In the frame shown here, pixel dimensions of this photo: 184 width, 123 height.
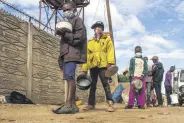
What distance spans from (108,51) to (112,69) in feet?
1.36

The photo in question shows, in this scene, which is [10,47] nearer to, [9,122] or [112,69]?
[112,69]

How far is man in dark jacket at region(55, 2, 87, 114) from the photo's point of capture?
5723mm

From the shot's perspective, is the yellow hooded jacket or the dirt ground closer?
the dirt ground

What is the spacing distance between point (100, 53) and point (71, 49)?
1088 millimetres

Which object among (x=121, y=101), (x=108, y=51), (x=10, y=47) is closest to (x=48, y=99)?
(x=10, y=47)

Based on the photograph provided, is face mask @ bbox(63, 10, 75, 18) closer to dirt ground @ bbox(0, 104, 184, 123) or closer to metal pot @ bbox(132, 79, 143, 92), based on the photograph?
dirt ground @ bbox(0, 104, 184, 123)

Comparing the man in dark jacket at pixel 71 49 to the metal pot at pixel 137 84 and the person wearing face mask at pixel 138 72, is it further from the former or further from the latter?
the person wearing face mask at pixel 138 72

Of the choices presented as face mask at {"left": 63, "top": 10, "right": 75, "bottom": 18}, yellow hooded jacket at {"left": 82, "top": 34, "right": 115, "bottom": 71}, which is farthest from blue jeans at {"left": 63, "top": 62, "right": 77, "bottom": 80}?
yellow hooded jacket at {"left": 82, "top": 34, "right": 115, "bottom": 71}

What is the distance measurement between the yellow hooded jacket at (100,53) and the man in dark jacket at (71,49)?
32.0 inches

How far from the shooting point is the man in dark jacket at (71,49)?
18.8ft

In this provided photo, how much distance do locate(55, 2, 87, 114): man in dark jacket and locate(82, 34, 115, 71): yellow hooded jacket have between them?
0.81 meters

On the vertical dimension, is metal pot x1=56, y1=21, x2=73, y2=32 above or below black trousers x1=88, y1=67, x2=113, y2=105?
above

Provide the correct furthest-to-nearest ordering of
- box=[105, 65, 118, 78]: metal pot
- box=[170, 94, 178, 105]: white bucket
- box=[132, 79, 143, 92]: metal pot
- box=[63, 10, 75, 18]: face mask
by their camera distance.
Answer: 1. box=[170, 94, 178, 105]: white bucket
2. box=[132, 79, 143, 92]: metal pot
3. box=[105, 65, 118, 78]: metal pot
4. box=[63, 10, 75, 18]: face mask

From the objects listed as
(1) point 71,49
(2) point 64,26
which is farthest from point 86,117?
(2) point 64,26
